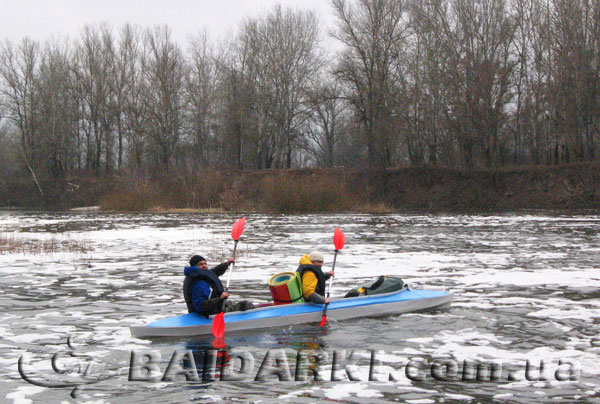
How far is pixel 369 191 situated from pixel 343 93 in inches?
450

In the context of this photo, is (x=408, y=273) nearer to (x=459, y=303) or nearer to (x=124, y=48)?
(x=459, y=303)

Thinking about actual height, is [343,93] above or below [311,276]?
above

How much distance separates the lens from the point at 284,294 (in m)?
9.12

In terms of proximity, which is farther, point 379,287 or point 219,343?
point 379,287

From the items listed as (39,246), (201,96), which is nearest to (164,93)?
(201,96)

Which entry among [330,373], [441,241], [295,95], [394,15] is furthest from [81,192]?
[330,373]

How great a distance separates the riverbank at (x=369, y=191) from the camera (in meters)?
35.5

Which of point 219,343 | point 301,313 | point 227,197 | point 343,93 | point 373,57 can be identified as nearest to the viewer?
point 219,343

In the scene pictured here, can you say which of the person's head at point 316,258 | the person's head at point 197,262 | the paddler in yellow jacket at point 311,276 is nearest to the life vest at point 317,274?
the paddler in yellow jacket at point 311,276

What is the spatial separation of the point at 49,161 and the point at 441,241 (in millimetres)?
47382

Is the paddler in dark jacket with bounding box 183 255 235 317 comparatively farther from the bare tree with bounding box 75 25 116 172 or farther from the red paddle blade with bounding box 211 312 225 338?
the bare tree with bounding box 75 25 116 172

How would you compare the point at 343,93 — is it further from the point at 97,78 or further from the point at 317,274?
the point at 317,274

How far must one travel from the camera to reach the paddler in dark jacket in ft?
27.0

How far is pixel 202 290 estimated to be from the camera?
27.5ft
